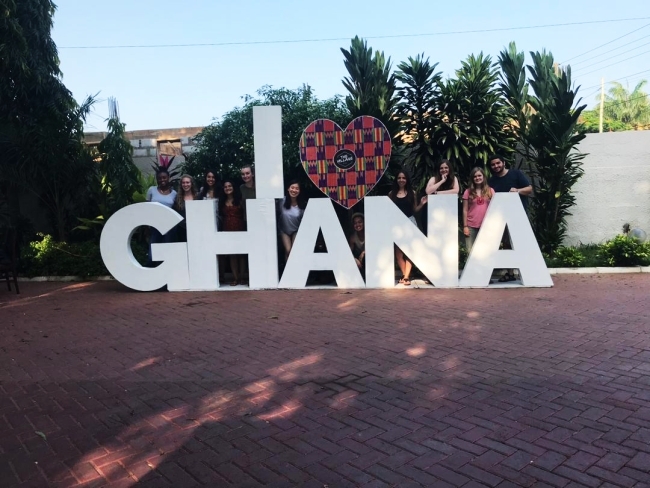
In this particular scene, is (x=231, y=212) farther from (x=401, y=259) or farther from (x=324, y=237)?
(x=401, y=259)

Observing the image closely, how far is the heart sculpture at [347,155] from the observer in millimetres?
8508

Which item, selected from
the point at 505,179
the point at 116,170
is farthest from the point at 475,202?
the point at 116,170

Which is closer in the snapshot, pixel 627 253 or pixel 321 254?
pixel 321 254

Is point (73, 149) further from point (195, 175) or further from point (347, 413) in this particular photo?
point (347, 413)

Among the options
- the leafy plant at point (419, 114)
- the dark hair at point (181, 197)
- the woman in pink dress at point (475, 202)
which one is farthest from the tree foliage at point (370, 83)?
the dark hair at point (181, 197)

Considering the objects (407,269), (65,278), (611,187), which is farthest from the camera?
(611,187)

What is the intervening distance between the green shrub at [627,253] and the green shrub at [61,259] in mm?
7875

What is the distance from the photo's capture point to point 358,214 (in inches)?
352

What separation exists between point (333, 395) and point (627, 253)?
276 inches

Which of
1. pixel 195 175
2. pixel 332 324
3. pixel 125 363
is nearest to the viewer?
pixel 125 363

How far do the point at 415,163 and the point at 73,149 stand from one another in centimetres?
645

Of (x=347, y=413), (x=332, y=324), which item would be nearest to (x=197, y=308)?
(x=332, y=324)

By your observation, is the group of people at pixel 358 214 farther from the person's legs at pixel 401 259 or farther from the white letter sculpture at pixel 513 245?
the white letter sculpture at pixel 513 245

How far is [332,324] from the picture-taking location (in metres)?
6.32
